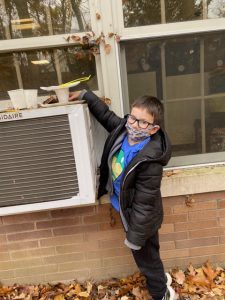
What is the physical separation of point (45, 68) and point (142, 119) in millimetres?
836

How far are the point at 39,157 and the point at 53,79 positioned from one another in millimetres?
711

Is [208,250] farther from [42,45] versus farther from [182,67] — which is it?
[42,45]

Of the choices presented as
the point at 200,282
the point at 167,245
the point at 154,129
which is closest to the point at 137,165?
the point at 154,129

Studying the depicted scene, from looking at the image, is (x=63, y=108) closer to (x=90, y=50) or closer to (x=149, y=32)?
(x=90, y=50)

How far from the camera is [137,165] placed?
76.8 inches

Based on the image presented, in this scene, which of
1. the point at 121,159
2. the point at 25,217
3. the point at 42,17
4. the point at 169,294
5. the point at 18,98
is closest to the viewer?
the point at 18,98

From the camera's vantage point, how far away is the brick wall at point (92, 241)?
8.26ft

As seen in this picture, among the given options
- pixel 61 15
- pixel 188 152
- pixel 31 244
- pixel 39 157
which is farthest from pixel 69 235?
pixel 61 15

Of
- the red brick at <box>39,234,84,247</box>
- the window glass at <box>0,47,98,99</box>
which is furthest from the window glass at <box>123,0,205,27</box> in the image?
the red brick at <box>39,234,84,247</box>

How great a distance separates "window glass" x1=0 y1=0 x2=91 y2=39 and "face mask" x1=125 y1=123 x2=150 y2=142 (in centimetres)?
79

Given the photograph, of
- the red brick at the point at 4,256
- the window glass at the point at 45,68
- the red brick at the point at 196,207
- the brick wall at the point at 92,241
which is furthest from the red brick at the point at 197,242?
the window glass at the point at 45,68

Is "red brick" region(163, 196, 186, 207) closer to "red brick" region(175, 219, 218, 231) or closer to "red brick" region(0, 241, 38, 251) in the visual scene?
"red brick" region(175, 219, 218, 231)

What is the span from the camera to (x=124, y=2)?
2.24 m

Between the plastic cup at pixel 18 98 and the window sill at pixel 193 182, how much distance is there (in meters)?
1.14
